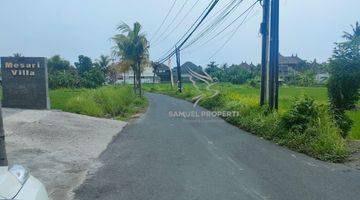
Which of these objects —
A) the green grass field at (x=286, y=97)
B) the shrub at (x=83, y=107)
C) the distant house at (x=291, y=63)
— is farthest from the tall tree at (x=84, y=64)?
the shrub at (x=83, y=107)

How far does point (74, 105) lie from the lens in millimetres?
21047

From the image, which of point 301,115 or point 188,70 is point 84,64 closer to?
point 188,70

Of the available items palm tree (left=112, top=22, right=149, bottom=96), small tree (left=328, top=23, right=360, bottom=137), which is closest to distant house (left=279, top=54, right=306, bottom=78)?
palm tree (left=112, top=22, right=149, bottom=96)

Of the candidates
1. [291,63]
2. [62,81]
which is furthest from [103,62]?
[291,63]

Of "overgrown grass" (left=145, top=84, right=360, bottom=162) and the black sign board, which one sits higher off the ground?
the black sign board

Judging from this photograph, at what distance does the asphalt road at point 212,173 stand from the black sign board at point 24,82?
7.10 m

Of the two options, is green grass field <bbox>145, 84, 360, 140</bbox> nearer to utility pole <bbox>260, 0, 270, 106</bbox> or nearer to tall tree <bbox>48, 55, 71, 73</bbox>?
utility pole <bbox>260, 0, 270, 106</bbox>

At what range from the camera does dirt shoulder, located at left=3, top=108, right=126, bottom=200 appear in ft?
27.8

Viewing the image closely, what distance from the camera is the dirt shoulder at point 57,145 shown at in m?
8.47

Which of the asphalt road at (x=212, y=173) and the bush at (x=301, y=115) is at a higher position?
the bush at (x=301, y=115)

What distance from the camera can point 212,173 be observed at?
902 centimetres

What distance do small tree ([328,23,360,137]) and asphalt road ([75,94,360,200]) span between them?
463 cm

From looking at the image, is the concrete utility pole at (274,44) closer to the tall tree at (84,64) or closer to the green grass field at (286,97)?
the green grass field at (286,97)

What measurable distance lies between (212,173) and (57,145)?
4.73 metres
